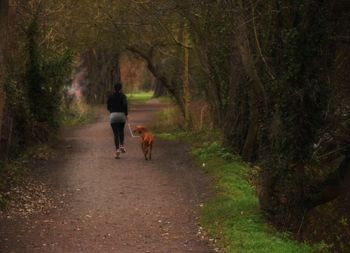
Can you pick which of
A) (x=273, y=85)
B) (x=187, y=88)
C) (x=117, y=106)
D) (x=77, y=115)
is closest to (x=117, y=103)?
(x=117, y=106)

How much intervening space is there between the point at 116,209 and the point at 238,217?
2.45m

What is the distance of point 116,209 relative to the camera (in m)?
11.7

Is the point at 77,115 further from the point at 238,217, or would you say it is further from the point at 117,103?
the point at 238,217

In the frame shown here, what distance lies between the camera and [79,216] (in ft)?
36.7

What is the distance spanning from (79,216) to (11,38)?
23.5 ft

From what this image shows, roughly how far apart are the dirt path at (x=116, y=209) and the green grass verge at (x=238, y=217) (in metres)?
0.31

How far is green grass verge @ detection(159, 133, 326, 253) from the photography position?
8.88 meters

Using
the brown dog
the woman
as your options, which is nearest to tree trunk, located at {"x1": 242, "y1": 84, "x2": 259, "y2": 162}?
the brown dog

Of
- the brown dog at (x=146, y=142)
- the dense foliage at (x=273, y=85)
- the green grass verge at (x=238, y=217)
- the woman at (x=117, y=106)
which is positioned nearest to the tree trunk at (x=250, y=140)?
the dense foliage at (x=273, y=85)

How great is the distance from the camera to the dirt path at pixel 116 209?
9.35 metres

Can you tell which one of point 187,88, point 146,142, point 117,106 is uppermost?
point 187,88

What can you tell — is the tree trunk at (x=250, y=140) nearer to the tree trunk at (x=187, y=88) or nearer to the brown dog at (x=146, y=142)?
the brown dog at (x=146, y=142)

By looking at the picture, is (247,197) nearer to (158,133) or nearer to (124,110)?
(124,110)

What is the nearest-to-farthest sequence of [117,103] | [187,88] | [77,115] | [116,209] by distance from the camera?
[116,209]
[117,103]
[187,88]
[77,115]
